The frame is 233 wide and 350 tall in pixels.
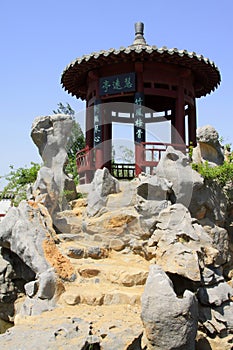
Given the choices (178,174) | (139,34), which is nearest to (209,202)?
(178,174)

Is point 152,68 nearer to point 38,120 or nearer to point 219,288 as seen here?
point 38,120

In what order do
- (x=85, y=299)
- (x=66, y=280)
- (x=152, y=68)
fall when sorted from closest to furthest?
(x=85, y=299), (x=66, y=280), (x=152, y=68)

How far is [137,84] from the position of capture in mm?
11062

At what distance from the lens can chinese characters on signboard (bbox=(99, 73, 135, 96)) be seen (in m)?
11.1

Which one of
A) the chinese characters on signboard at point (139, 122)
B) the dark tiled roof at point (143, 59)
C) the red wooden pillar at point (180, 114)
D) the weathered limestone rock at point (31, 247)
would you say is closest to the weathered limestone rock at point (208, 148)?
the chinese characters on signboard at point (139, 122)

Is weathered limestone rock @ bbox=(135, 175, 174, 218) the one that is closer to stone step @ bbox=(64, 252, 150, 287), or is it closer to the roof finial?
stone step @ bbox=(64, 252, 150, 287)

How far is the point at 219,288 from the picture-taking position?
620cm

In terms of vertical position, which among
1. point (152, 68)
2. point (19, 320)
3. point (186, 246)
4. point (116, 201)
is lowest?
point (19, 320)

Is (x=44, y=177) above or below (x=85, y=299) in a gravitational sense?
above

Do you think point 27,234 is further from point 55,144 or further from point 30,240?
point 55,144

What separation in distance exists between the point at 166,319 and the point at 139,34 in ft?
31.6

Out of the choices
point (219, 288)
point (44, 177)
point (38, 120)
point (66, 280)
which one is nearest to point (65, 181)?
point (44, 177)

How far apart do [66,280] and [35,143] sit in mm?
3395

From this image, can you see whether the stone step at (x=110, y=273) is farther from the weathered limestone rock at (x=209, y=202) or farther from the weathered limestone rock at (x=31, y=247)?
the weathered limestone rock at (x=209, y=202)
